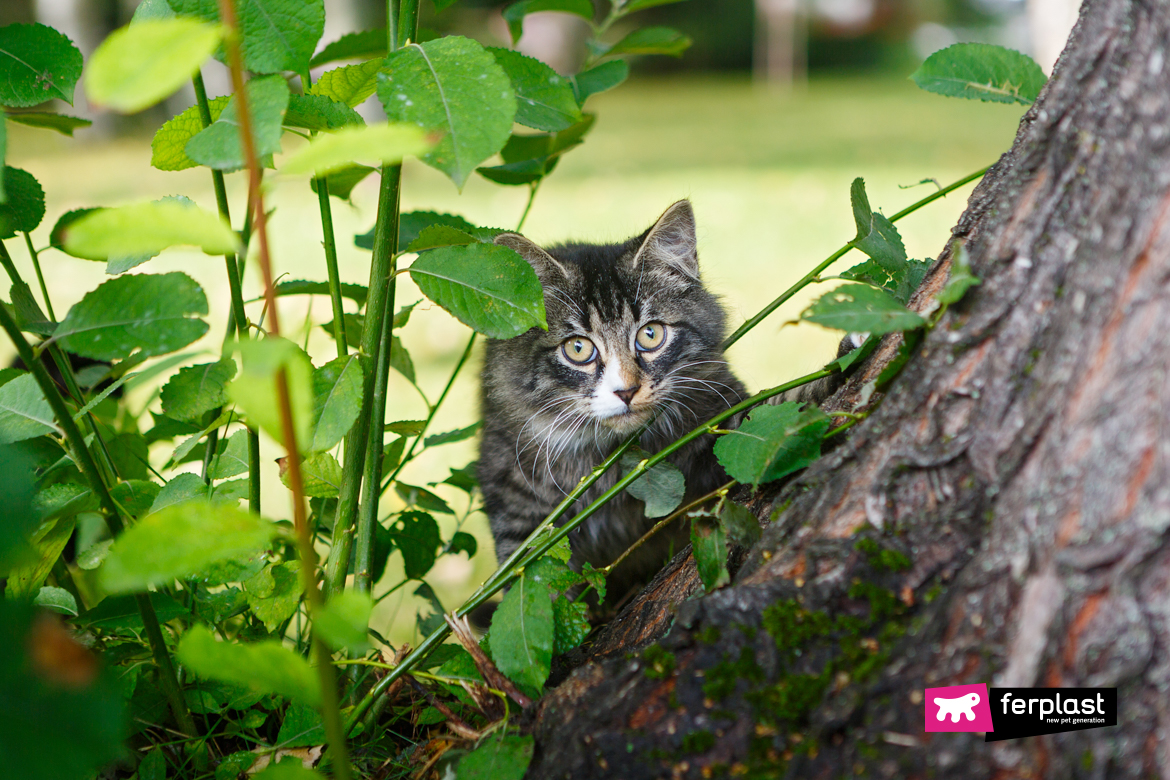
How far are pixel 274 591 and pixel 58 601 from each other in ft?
0.91

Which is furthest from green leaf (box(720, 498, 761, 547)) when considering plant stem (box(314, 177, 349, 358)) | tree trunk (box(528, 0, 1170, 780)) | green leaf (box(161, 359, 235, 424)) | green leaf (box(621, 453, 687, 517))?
green leaf (box(161, 359, 235, 424))

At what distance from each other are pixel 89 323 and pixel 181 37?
366 mm

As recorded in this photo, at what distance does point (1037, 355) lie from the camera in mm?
783

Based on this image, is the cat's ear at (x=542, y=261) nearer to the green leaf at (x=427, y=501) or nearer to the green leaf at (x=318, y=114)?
the green leaf at (x=427, y=501)

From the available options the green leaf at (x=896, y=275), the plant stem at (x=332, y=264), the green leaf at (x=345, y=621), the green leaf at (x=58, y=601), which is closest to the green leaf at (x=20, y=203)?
the plant stem at (x=332, y=264)

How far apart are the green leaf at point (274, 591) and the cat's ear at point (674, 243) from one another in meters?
1.08

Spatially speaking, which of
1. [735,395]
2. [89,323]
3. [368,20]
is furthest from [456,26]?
[89,323]

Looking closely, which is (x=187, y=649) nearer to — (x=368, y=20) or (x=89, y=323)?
(x=89, y=323)

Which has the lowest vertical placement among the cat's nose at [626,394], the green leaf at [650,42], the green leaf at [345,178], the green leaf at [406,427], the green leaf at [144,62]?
the green leaf at [406,427]

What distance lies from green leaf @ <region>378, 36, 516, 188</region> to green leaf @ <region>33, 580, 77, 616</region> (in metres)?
0.78

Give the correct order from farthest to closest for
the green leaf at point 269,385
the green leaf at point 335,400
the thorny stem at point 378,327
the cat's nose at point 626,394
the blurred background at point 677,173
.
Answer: the blurred background at point 677,173, the cat's nose at point 626,394, the thorny stem at point 378,327, the green leaf at point 335,400, the green leaf at point 269,385

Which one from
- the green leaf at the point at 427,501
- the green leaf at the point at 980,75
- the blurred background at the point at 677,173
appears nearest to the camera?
the green leaf at the point at 980,75

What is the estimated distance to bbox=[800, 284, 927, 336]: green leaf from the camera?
0.86 meters

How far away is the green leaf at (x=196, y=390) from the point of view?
1.05 m
